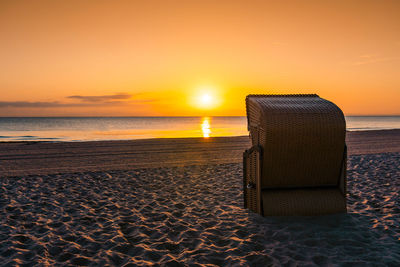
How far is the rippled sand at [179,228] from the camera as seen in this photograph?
399 centimetres

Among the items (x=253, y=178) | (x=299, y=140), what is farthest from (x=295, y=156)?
(x=253, y=178)

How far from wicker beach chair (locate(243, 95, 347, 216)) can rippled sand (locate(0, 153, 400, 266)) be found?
0.28 m

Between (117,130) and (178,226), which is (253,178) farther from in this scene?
(117,130)

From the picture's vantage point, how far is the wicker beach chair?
4.87 metres

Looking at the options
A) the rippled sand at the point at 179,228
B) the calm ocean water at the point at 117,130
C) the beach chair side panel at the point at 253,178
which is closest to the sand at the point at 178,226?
the rippled sand at the point at 179,228

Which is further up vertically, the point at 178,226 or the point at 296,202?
the point at 296,202

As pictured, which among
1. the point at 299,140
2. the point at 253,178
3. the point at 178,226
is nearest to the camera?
the point at 299,140

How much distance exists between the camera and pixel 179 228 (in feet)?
16.5

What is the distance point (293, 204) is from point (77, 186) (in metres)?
5.63

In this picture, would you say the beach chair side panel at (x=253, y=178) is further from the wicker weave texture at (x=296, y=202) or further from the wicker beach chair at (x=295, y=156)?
the wicker weave texture at (x=296, y=202)

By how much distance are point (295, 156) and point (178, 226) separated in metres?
2.30

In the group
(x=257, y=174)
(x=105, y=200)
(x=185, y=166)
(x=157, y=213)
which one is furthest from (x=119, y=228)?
(x=185, y=166)

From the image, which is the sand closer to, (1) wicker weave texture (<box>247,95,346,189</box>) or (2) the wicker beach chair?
(2) the wicker beach chair

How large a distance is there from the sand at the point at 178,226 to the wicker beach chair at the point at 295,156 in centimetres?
28
